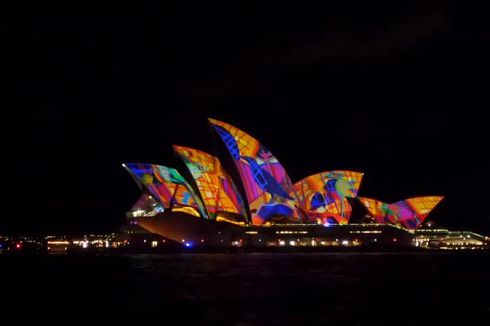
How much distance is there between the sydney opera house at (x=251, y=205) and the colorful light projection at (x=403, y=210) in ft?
0.56

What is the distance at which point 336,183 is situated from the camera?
83.5 m

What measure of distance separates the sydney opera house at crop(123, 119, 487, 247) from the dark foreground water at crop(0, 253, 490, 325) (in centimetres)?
2603

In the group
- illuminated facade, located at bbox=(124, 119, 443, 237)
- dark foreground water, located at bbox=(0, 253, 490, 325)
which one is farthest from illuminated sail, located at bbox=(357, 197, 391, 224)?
dark foreground water, located at bbox=(0, 253, 490, 325)

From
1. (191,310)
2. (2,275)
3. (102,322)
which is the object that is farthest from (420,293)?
(2,275)

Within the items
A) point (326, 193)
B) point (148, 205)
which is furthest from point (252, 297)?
point (326, 193)

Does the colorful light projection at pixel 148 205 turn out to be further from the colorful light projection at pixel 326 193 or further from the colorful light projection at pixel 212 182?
the colorful light projection at pixel 326 193

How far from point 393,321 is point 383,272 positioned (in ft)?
75.1

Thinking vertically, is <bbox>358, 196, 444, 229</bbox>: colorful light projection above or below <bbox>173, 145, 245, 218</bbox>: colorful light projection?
below

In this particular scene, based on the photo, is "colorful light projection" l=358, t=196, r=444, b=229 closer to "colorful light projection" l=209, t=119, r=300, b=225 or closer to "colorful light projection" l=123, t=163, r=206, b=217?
"colorful light projection" l=209, t=119, r=300, b=225

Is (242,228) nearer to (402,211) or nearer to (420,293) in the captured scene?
(402,211)

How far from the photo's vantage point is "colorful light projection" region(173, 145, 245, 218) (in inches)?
2862

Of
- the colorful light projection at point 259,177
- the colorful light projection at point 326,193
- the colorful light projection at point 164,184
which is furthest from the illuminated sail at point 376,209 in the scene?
the colorful light projection at point 164,184

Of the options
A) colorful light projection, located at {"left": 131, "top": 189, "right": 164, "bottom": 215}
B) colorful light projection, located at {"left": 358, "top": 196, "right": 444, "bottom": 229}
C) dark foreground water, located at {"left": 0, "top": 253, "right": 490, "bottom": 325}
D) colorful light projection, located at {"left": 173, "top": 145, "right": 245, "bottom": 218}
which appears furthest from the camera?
colorful light projection, located at {"left": 358, "top": 196, "right": 444, "bottom": 229}

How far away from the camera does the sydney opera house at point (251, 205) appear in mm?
73750
